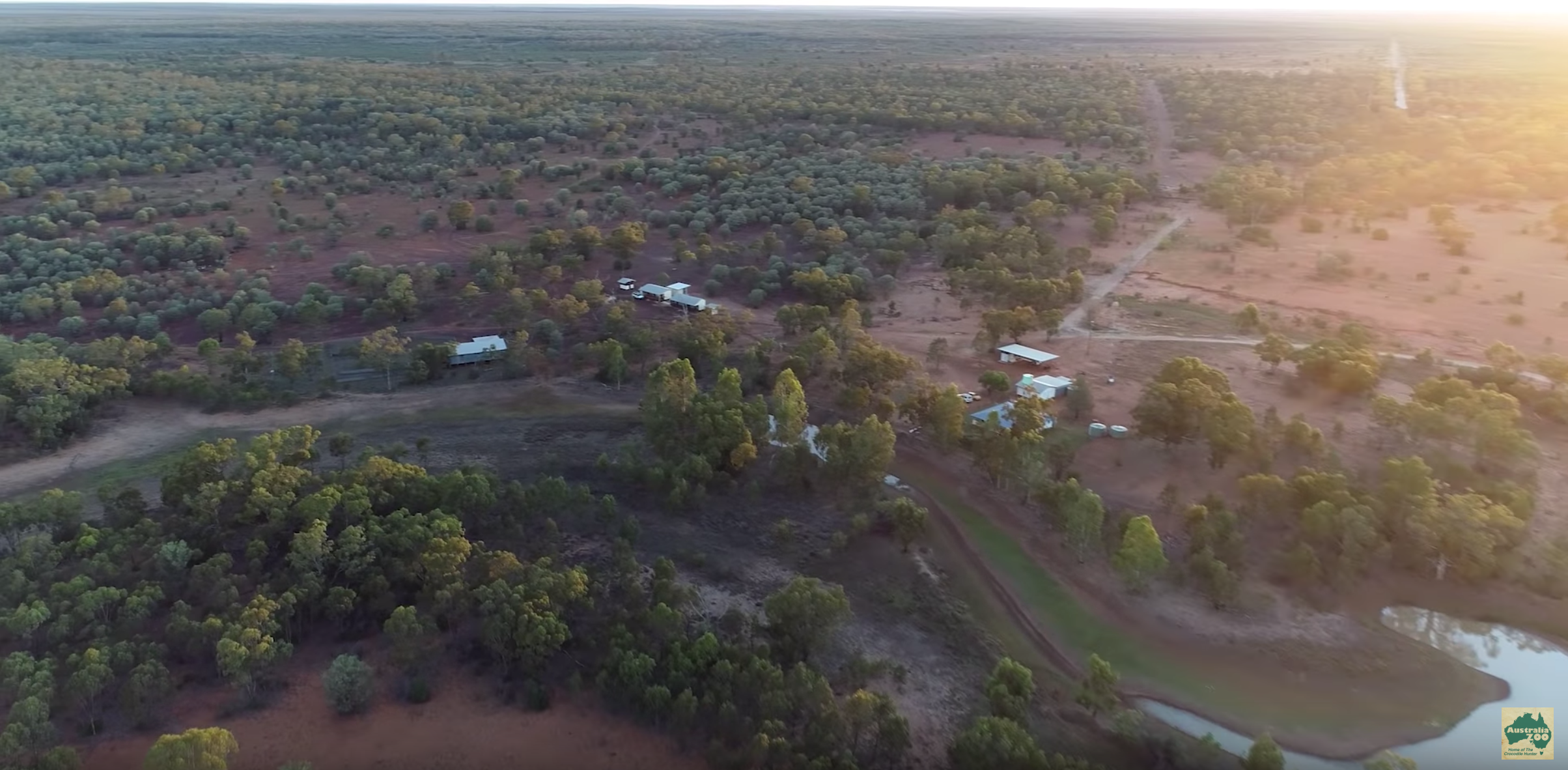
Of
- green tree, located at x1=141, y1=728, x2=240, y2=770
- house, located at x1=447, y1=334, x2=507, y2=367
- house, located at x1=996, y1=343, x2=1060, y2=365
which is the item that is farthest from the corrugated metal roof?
green tree, located at x1=141, y1=728, x2=240, y2=770

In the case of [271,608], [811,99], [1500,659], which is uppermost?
[811,99]

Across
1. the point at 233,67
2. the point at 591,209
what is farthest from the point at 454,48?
the point at 591,209

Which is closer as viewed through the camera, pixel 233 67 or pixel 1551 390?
pixel 1551 390

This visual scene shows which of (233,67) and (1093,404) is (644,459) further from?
(233,67)

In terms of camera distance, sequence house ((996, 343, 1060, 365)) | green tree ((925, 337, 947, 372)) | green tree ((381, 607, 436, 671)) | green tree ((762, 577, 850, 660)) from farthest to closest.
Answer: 1. green tree ((925, 337, 947, 372))
2. house ((996, 343, 1060, 365))
3. green tree ((762, 577, 850, 660))
4. green tree ((381, 607, 436, 671))

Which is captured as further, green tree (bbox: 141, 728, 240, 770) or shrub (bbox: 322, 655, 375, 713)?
shrub (bbox: 322, 655, 375, 713)

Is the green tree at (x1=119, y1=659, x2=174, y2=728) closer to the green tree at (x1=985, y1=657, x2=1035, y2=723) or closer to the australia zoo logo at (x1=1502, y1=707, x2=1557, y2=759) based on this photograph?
the green tree at (x1=985, y1=657, x2=1035, y2=723)

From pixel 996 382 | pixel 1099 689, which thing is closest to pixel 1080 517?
pixel 1099 689

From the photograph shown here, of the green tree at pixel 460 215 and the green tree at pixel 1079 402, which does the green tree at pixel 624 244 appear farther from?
the green tree at pixel 1079 402
